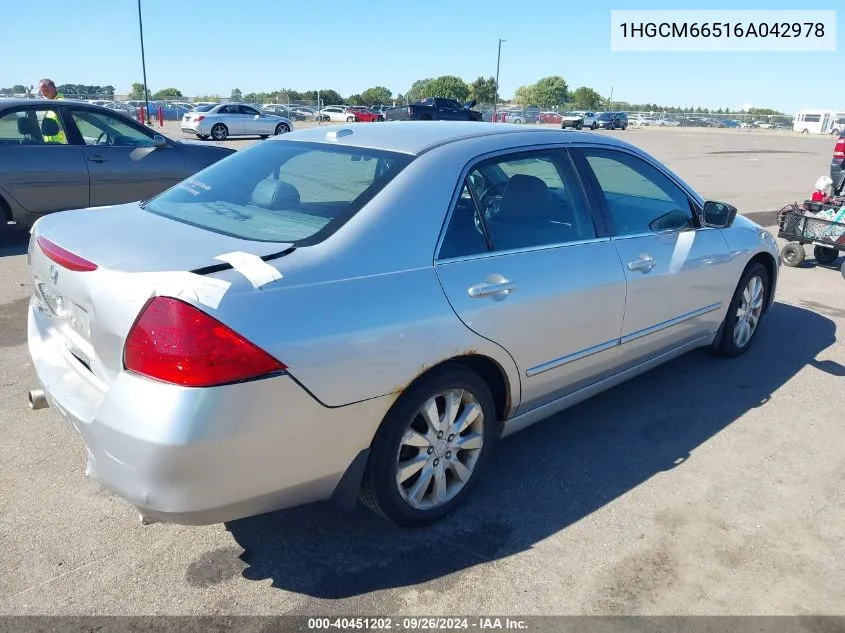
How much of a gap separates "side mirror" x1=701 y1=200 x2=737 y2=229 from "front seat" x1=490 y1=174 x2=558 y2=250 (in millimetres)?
1400

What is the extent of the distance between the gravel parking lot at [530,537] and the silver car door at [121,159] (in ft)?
13.2

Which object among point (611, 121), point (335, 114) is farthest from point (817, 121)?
point (335, 114)

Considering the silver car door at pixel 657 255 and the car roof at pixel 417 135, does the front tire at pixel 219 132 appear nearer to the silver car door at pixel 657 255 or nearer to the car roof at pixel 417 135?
the car roof at pixel 417 135

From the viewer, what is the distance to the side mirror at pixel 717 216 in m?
4.15

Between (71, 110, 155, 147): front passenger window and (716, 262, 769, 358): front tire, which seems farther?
(71, 110, 155, 147): front passenger window

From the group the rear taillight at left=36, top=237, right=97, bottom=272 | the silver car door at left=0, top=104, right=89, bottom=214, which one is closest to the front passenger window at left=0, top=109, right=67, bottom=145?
the silver car door at left=0, top=104, right=89, bottom=214

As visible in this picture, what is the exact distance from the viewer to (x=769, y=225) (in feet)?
33.9

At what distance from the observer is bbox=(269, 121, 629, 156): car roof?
2986 millimetres

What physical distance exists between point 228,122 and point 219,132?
0.53 m

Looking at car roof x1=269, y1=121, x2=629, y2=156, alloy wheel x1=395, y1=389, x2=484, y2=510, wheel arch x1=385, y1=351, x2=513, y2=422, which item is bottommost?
alloy wheel x1=395, y1=389, x2=484, y2=510

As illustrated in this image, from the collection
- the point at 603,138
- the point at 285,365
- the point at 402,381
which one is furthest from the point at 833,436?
the point at 285,365

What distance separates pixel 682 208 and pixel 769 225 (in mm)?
7282

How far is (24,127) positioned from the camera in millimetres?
7090

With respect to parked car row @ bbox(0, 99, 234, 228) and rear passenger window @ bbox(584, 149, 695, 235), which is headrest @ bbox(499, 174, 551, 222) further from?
parked car row @ bbox(0, 99, 234, 228)
